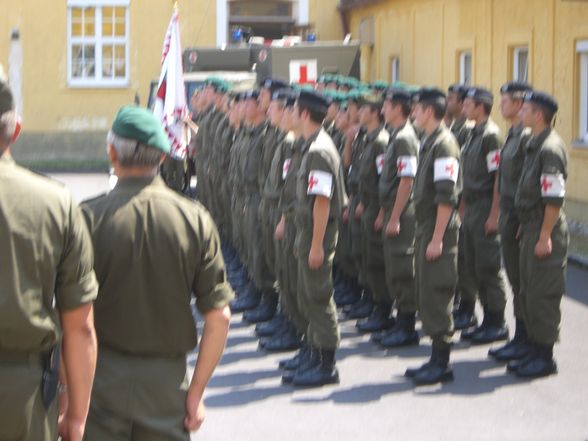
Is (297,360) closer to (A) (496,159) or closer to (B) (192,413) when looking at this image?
(A) (496,159)

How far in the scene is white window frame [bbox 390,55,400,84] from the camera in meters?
29.1

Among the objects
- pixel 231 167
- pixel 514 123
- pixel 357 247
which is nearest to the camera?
pixel 514 123

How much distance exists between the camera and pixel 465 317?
10594 mm

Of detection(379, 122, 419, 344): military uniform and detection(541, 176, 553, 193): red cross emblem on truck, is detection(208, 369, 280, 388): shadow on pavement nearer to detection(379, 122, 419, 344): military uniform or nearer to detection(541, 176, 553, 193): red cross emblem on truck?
detection(379, 122, 419, 344): military uniform

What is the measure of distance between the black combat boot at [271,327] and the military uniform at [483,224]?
1.39 meters

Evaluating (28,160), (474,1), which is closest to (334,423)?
(474,1)

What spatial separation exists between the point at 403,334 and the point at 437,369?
4.31ft

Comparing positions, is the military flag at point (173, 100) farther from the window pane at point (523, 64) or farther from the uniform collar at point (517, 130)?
the window pane at point (523, 64)

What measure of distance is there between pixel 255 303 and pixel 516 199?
356 centimetres

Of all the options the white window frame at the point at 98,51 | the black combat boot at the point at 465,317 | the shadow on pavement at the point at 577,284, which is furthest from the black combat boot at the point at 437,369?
the white window frame at the point at 98,51

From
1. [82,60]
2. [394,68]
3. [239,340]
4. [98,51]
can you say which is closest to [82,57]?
[82,60]

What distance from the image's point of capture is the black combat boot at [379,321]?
10625 mm

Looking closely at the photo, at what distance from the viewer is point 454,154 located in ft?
29.0

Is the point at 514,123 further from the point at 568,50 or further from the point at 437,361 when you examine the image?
the point at 568,50
